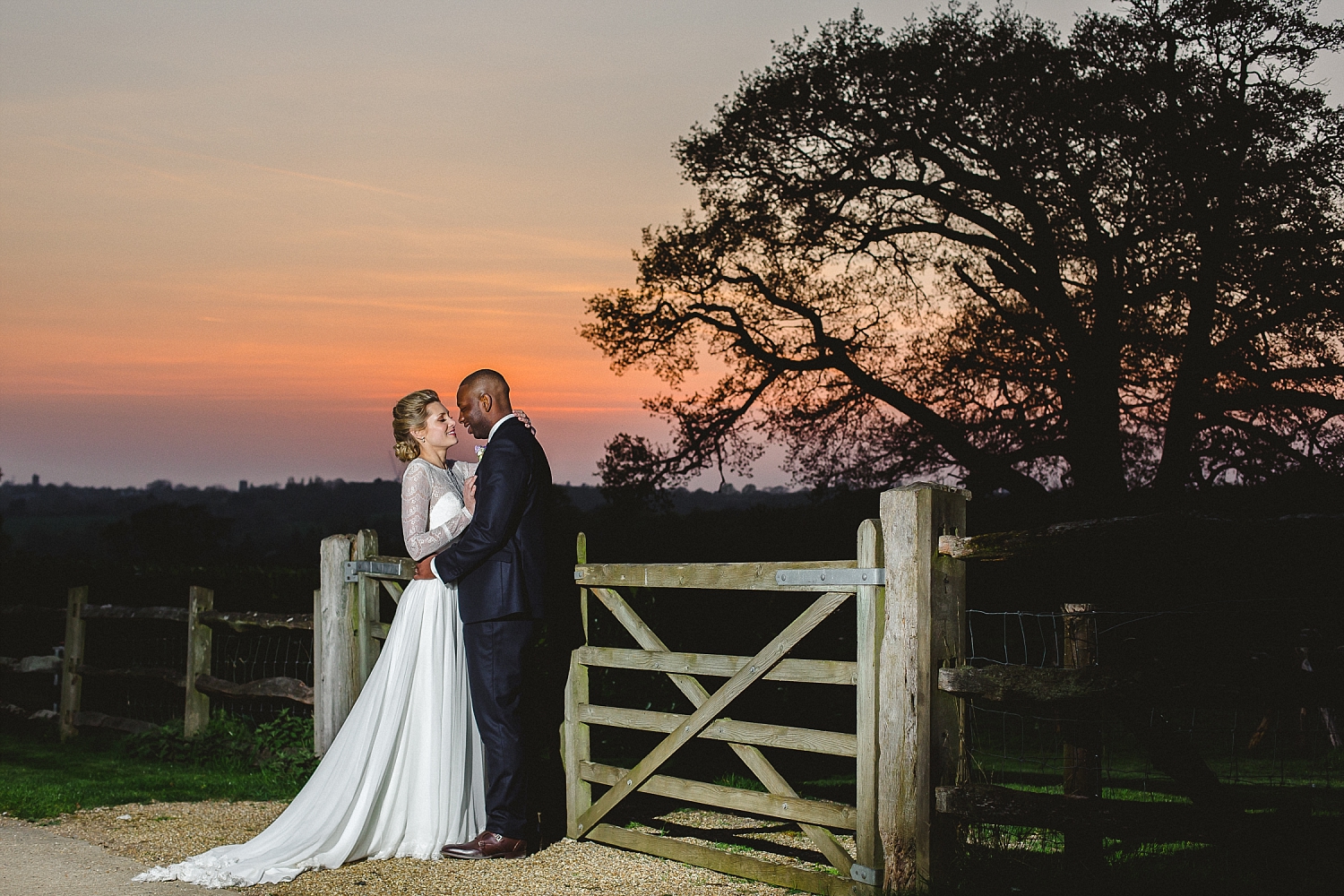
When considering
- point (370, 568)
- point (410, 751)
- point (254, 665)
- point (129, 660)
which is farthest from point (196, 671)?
point (410, 751)

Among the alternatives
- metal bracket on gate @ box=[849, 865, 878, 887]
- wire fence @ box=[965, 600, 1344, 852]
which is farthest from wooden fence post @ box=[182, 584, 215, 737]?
metal bracket on gate @ box=[849, 865, 878, 887]

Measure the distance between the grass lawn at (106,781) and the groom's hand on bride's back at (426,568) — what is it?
2.53 metres

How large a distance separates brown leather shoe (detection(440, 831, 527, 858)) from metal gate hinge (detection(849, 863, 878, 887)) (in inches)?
74.9

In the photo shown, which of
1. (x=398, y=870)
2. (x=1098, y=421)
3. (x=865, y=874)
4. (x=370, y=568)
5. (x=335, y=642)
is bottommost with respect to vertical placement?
(x=398, y=870)

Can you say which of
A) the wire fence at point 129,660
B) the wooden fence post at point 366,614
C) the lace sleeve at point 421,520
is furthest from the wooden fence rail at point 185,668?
the lace sleeve at point 421,520

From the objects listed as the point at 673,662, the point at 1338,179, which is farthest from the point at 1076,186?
the point at 673,662

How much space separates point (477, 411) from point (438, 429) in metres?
0.50

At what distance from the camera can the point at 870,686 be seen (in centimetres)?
520

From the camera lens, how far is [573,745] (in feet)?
22.1

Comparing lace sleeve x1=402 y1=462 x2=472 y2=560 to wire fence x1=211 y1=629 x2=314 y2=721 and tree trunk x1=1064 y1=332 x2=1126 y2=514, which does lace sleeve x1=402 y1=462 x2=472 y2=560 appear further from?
tree trunk x1=1064 y1=332 x2=1126 y2=514

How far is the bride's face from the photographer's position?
21.9 ft

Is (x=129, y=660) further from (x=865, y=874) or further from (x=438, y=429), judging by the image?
(x=865, y=874)

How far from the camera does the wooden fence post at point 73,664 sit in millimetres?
11258

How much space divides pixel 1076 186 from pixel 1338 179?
352cm
